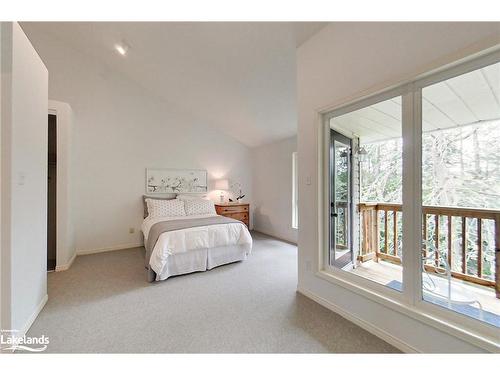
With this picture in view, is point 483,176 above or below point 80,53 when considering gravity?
below

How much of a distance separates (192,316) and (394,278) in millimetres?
1747

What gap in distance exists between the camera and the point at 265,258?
11.1 feet

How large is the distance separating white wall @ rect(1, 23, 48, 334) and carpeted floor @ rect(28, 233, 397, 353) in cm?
32

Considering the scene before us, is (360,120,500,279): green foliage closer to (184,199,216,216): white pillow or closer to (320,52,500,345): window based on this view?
(320,52,500,345): window

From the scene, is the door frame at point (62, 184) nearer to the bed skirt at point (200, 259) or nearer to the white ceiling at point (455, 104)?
the bed skirt at point (200, 259)

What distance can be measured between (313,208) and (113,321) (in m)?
2.07

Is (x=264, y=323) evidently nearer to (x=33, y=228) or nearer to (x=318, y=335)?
(x=318, y=335)

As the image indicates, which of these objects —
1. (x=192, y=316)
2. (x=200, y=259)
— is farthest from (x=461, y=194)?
(x=200, y=259)

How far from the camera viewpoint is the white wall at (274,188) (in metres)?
4.42

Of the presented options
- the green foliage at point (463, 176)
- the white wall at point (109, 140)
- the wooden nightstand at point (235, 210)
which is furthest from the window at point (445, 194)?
the white wall at point (109, 140)

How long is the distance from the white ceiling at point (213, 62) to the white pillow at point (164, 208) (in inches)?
79.3

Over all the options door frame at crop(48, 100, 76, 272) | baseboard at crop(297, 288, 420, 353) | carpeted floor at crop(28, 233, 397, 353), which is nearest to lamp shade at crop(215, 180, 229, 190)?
carpeted floor at crop(28, 233, 397, 353)

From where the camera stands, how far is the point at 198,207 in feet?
13.2
